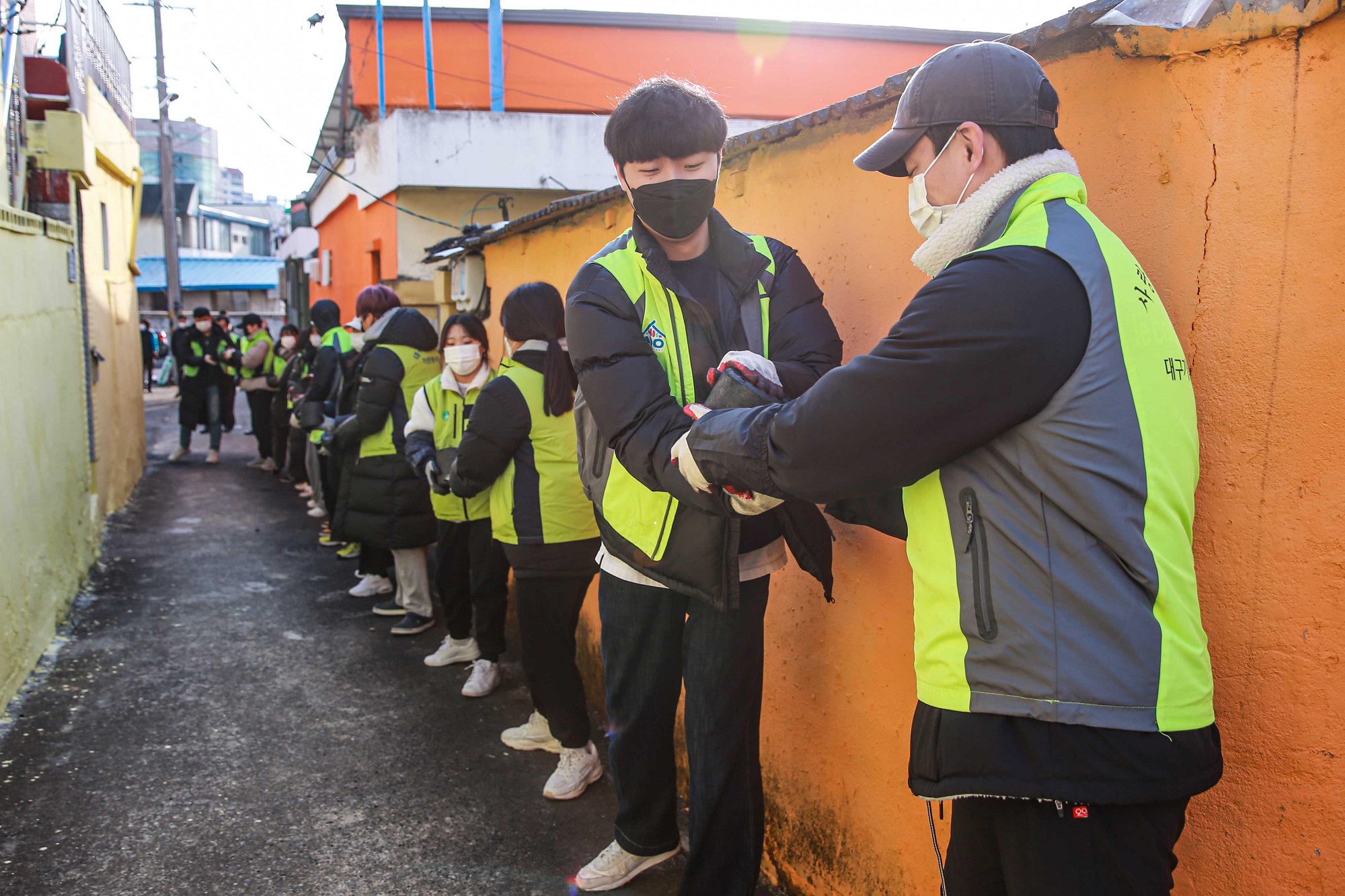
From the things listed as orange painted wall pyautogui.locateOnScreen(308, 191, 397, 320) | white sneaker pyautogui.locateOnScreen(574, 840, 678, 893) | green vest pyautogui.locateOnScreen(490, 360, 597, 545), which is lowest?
white sneaker pyautogui.locateOnScreen(574, 840, 678, 893)

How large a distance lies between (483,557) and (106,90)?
26.3 ft

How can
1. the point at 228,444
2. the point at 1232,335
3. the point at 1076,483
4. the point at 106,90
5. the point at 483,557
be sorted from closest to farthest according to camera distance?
the point at 1076,483 < the point at 1232,335 < the point at 483,557 < the point at 106,90 < the point at 228,444

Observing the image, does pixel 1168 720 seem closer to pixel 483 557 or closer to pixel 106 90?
pixel 483 557

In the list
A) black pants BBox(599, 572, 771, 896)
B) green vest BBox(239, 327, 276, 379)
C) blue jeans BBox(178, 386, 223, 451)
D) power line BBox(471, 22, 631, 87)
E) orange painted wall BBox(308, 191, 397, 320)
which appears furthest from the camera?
power line BBox(471, 22, 631, 87)

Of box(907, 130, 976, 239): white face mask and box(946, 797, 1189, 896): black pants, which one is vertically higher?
box(907, 130, 976, 239): white face mask

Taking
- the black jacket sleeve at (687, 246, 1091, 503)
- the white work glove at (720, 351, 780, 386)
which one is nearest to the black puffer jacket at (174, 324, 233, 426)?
the white work glove at (720, 351, 780, 386)

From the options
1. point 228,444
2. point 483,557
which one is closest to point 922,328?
point 483,557

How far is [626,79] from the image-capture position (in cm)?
1283

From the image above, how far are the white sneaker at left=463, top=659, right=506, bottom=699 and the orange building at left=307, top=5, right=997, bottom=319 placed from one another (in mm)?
5928

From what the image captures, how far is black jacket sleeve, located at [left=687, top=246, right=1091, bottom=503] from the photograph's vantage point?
133 centimetres

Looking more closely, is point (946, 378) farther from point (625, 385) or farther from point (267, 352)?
point (267, 352)

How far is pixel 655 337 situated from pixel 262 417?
34.3 ft

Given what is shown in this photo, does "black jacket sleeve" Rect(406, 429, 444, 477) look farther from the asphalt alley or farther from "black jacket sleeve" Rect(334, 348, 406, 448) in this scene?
the asphalt alley

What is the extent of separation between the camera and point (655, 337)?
220 centimetres
